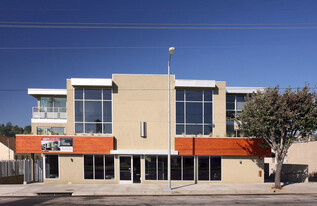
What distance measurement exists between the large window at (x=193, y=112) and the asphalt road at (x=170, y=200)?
605 cm

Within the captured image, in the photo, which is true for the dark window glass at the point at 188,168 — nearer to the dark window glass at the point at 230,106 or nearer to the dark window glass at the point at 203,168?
the dark window glass at the point at 203,168

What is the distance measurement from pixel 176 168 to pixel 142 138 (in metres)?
3.79

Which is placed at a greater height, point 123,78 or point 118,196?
point 123,78

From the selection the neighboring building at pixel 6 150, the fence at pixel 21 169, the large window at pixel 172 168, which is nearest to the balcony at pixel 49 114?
the fence at pixel 21 169

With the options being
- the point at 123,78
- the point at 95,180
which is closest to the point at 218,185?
the point at 95,180

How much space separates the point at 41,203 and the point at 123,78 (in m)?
10.8

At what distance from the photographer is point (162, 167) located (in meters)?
18.4

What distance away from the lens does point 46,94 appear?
71.1 ft

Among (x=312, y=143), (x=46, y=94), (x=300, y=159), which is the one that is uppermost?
(x=46, y=94)

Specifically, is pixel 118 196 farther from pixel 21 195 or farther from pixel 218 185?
pixel 218 185

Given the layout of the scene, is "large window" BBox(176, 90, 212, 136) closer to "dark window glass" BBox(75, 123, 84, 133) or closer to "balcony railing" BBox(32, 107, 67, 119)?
"dark window glass" BBox(75, 123, 84, 133)

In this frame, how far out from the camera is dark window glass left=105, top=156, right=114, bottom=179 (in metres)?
18.3

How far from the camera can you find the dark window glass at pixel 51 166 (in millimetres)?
18297

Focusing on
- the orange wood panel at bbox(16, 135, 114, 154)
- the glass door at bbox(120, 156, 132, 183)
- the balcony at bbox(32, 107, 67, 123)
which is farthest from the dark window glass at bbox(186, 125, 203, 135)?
the balcony at bbox(32, 107, 67, 123)
